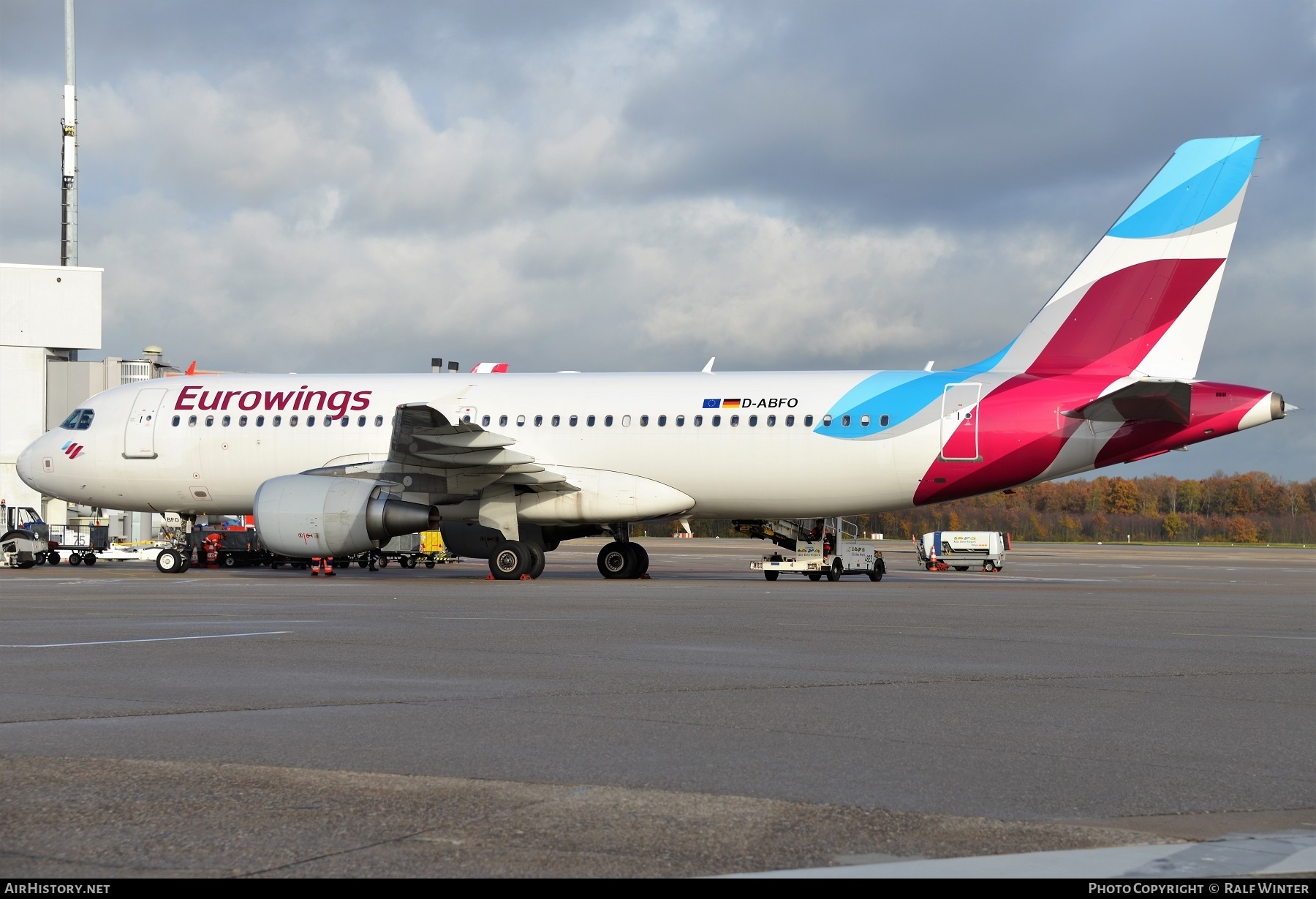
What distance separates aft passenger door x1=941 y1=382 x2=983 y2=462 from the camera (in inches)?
967

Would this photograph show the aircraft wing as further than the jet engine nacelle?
No

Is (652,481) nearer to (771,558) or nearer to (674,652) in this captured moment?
(771,558)

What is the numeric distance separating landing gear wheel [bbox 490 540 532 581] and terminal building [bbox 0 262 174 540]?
3202 cm

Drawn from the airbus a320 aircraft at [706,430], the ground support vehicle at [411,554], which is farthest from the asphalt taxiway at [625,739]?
the ground support vehicle at [411,554]

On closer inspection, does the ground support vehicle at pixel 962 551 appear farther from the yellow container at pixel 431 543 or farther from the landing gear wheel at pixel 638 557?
the yellow container at pixel 431 543

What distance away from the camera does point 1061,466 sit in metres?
24.4

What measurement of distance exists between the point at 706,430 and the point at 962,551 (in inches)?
826

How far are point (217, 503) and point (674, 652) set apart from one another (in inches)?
829

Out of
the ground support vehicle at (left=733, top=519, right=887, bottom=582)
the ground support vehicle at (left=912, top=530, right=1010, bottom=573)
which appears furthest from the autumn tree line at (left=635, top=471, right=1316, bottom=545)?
the ground support vehicle at (left=733, top=519, right=887, bottom=582)

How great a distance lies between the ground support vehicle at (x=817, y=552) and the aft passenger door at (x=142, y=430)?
13613mm

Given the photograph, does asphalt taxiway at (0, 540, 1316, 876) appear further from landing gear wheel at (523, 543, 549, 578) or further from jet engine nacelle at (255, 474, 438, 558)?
landing gear wheel at (523, 543, 549, 578)

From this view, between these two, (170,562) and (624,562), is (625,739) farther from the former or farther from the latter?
(170,562)

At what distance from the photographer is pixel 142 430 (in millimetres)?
29609

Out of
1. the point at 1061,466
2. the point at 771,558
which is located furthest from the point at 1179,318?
the point at 771,558
